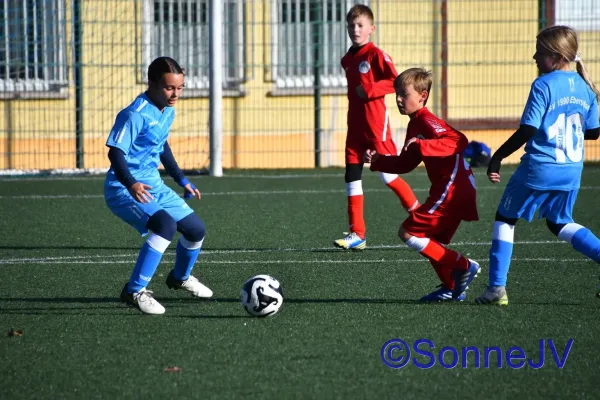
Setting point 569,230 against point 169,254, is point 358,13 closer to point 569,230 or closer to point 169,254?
point 169,254

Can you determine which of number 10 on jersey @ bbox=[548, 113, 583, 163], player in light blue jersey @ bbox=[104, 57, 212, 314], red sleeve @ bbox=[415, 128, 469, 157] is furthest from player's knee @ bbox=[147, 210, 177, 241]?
number 10 on jersey @ bbox=[548, 113, 583, 163]

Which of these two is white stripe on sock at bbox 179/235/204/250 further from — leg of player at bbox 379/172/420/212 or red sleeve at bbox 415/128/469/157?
leg of player at bbox 379/172/420/212

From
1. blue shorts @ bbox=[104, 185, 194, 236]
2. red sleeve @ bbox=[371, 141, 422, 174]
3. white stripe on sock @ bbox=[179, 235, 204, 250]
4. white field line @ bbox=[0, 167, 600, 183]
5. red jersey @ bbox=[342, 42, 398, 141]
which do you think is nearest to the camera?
blue shorts @ bbox=[104, 185, 194, 236]

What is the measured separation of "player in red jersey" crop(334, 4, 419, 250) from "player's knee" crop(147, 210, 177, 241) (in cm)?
274

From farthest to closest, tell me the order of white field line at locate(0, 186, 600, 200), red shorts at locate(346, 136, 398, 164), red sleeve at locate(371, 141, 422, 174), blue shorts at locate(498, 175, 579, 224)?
white field line at locate(0, 186, 600, 200)
red shorts at locate(346, 136, 398, 164)
red sleeve at locate(371, 141, 422, 174)
blue shorts at locate(498, 175, 579, 224)

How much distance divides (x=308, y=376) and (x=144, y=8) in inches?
478

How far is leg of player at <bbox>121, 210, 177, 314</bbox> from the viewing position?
6051 millimetres

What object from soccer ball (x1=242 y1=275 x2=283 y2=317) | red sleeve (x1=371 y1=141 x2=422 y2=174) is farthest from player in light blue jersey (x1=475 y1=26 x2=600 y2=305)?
soccer ball (x1=242 y1=275 x2=283 y2=317)

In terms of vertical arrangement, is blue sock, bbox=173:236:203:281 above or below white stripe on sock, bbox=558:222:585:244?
below

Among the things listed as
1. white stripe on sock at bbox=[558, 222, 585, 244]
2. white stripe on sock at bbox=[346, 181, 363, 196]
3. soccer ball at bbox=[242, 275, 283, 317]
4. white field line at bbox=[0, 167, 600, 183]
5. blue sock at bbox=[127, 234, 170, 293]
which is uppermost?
white stripe on sock at bbox=[558, 222, 585, 244]

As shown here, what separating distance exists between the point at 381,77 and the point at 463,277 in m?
2.97

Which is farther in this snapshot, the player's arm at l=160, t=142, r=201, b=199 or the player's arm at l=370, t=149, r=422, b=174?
the player's arm at l=160, t=142, r=201, b=199

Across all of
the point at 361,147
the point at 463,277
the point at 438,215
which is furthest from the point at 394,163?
the point at 361,147

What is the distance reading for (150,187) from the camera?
604 centimetres
